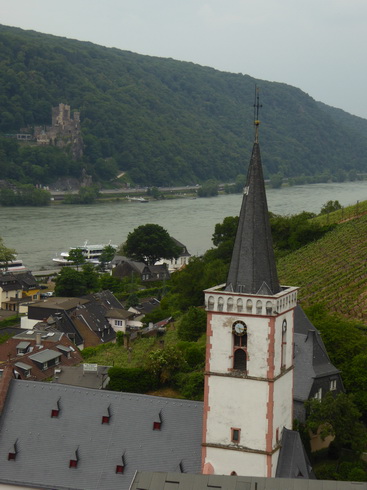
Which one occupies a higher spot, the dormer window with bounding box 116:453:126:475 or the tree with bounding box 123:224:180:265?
the dormer window with bounding box 116:453:126:475

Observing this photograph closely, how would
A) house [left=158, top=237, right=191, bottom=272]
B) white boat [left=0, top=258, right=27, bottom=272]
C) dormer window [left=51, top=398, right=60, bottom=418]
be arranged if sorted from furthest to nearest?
house [left=158, top=237, right=191, bottom=272] < white boat [left=0, top=258, right=27, bottom=272] < dormer window [left=51, top=398, right=60, bottom=418]

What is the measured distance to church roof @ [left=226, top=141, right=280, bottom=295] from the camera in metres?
15.9

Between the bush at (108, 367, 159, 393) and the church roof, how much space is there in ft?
31.3

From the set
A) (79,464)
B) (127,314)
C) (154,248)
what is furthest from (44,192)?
(79,464)

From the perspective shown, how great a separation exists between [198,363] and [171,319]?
13.9m

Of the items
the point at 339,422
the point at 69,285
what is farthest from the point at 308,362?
the point at 69,285

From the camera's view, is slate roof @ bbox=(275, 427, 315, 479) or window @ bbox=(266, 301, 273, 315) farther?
slate roof @ bbox=(275, 427, 315, 479)

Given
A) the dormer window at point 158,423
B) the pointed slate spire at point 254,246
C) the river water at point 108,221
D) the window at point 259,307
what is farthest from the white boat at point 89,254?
the window at point 259,307

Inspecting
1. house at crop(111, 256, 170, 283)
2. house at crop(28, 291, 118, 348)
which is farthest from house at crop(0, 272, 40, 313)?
house at crop(111, 256, 170, 283)

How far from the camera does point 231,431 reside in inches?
630

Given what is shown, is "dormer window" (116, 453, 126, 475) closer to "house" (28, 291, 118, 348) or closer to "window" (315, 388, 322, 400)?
"window" (315, 388, 322, 400)

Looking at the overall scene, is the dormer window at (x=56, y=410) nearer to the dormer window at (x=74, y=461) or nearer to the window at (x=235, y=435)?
the dormer window at (x=74, y=461)

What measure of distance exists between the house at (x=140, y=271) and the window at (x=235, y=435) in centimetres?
4731

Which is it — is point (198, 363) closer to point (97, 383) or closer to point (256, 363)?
point (97, 383)
